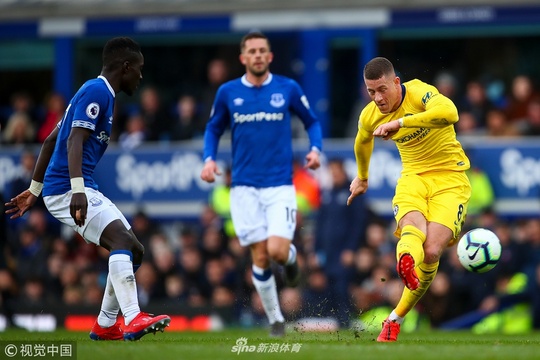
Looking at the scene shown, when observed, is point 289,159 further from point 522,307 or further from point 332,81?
point 332,81

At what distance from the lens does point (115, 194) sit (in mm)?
20922

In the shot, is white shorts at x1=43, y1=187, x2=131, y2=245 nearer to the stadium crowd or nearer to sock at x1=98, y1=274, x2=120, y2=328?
sock at x1=98, y1=274, x2=120, y2=328

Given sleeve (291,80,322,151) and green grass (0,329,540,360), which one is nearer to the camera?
green grass (0,329,540,360)

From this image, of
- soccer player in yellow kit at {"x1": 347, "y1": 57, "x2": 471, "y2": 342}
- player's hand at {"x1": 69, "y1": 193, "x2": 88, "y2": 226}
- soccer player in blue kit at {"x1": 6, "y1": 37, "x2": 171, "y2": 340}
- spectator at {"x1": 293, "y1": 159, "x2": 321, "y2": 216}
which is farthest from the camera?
spectator at {"x1": 293, "y1": 159, "x2": 321, "y2": 216}

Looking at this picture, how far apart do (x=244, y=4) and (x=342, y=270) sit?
20.3 ft

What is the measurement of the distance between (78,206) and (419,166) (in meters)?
3.14

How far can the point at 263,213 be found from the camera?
1235 centimetres

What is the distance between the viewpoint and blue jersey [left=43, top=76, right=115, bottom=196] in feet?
32.5

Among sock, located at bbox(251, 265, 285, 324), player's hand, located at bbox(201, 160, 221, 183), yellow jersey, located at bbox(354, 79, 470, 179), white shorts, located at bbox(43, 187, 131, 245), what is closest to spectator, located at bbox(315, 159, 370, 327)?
sock, located at bbox(251, 265, 285, 324)

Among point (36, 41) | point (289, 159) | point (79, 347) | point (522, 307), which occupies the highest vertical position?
point (36, 41)

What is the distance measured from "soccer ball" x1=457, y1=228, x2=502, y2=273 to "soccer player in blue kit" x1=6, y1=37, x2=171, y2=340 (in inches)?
107

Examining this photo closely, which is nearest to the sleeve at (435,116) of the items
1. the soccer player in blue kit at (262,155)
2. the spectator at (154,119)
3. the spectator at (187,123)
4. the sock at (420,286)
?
the sock at (420,286)

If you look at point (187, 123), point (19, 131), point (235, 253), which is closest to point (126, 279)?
point (235, 253)


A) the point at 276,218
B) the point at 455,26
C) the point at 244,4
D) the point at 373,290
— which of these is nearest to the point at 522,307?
the point at 373,290
